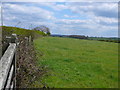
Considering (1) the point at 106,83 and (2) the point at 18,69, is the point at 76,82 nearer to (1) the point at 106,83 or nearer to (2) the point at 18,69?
(1) the point at 106,83

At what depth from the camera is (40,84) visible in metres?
4.29

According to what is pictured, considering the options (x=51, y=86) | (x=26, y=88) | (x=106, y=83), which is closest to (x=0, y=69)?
(x=26, y=88)

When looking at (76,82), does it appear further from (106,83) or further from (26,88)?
(26,88)

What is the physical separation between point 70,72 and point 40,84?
2033mm

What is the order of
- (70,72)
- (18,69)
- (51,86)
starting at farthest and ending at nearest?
1. (70,72)
2. (51,86)
3. (18,69)

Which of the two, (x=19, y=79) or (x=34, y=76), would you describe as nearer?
(x=19, y=79)

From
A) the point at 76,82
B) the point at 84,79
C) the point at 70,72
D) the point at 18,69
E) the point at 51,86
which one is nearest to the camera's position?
the point at 18,69

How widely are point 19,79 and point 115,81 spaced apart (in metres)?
3.04

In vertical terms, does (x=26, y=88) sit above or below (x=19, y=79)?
below

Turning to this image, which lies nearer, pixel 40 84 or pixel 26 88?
pixel 26 88

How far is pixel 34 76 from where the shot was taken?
4.11 metres

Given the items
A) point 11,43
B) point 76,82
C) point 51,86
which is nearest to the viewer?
point 11,43

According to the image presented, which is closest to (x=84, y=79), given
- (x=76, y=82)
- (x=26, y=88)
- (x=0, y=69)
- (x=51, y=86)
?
(x=76, y=82)

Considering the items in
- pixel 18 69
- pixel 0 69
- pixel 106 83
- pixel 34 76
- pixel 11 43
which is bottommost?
pixel 106 83
